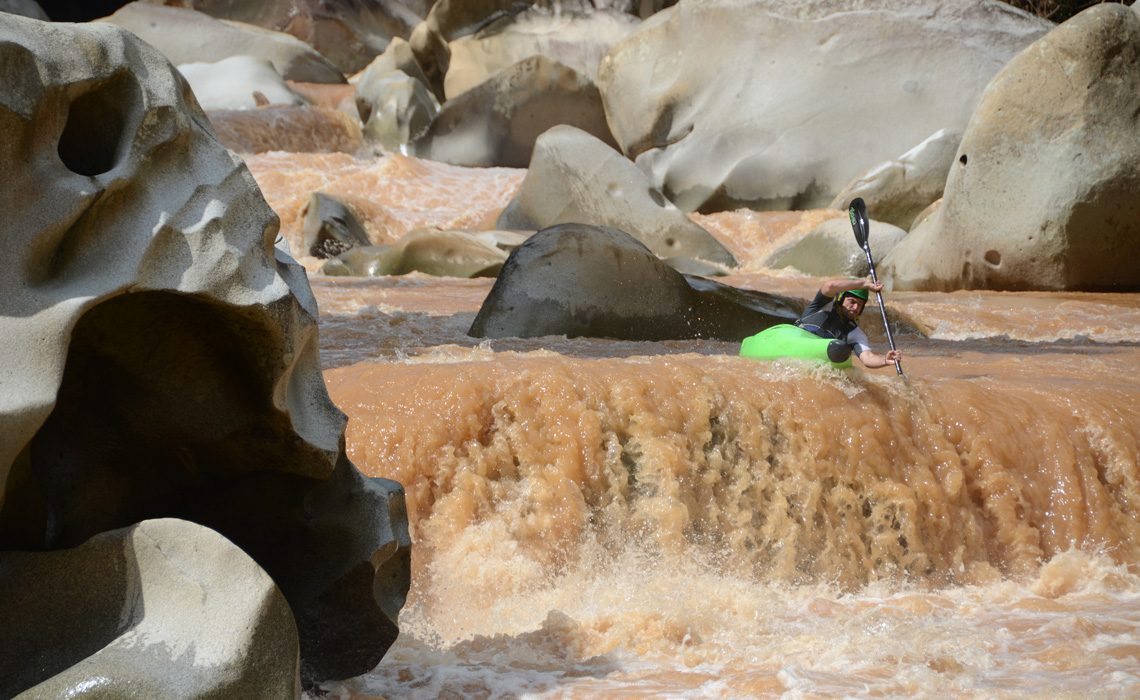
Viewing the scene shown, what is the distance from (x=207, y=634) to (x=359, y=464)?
96.7 inches

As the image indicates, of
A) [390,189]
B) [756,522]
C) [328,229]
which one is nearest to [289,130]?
[390,189]

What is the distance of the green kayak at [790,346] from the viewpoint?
202 inches

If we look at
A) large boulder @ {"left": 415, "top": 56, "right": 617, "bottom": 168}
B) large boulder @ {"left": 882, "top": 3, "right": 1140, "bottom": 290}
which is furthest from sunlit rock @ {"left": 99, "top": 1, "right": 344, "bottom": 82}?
large boulder @ {"left": 882, "top": 3, "right": 1140, "bottom": 290}

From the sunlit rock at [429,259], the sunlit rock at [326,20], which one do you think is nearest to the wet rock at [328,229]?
the sunlit rock at [429,259]

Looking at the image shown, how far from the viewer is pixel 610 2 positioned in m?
22.4

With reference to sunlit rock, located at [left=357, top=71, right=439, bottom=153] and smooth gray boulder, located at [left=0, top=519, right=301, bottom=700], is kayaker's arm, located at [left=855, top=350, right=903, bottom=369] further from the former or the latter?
sunlit rock, located at [left=357, top=71, right=439, bottom=153]

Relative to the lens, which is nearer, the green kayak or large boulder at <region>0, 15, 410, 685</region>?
large boulder at <region>0, 15, 410, 685</region>

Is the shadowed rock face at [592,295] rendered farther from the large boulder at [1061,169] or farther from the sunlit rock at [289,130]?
the sunlit rock at [289,130]

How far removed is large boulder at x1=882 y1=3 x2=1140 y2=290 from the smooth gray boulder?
31.2 ft

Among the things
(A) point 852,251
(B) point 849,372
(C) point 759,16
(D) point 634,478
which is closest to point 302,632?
(D) point 634,478

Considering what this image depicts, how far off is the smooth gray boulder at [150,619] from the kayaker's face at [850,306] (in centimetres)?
348

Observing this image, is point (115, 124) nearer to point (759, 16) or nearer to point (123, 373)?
point (123, 373)

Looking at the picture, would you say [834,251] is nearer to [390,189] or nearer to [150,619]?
[390,189]

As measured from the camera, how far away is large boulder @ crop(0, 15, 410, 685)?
6.70 feet
